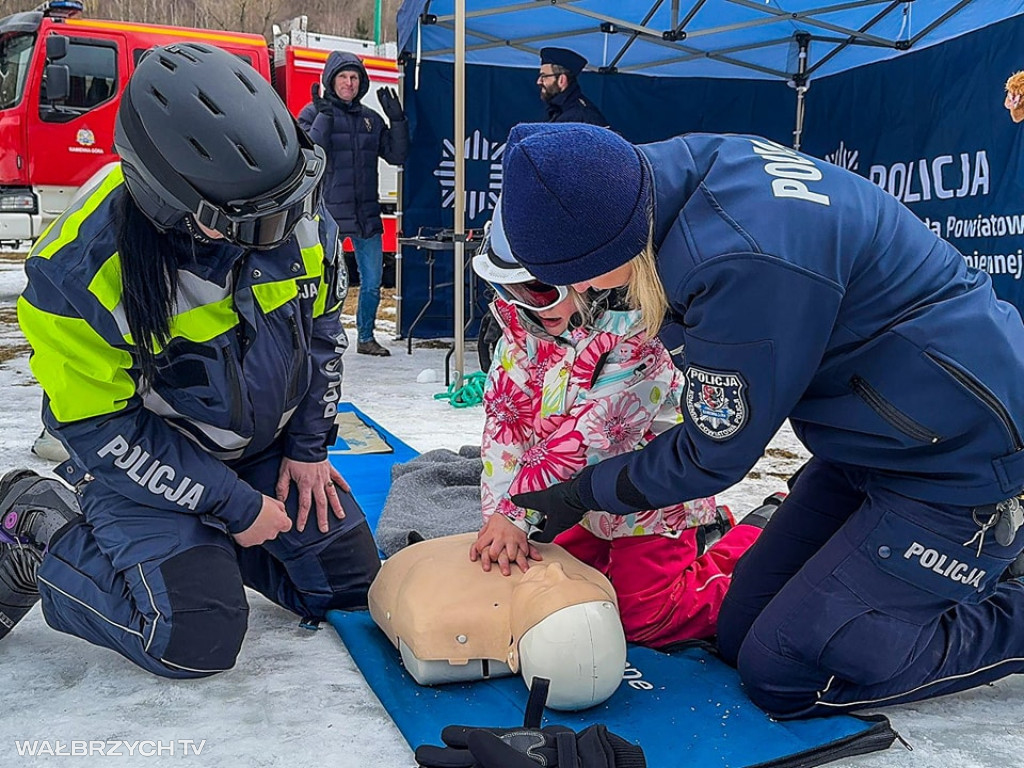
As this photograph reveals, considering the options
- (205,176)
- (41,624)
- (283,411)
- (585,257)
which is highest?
(205,176)

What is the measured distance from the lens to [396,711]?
1.74m

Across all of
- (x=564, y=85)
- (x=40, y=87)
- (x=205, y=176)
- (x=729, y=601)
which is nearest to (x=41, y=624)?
(x=205, y=176)

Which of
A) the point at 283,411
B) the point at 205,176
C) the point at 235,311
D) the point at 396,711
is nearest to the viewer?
the point at 205,176

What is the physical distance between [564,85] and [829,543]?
4.07 metres

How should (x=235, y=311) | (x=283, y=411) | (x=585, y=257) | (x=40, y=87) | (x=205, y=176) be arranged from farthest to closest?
(x=40, y=87) < (x=283, y=411) < (x=235, y=311) < (x=205, y=176) < (x=585, y=257)

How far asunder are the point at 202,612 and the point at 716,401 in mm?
1023

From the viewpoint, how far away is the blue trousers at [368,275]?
5.91 meters

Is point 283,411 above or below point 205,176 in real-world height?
below

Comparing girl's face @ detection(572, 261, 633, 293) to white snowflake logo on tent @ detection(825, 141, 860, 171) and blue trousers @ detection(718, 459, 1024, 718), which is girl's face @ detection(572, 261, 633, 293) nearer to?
blue trousers @ detection(718, 459, 1024, 718)

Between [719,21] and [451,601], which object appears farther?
[719,21]

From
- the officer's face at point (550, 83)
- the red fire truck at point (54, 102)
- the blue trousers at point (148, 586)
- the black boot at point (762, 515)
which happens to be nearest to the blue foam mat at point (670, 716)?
the blue trousers at point (148, 586)

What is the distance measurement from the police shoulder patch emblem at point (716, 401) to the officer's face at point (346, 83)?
191 inches

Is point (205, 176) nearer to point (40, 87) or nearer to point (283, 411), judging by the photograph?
point (283, 411)

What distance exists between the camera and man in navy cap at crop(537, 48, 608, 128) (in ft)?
17.4
